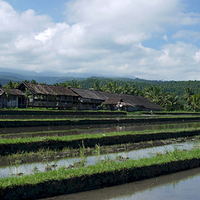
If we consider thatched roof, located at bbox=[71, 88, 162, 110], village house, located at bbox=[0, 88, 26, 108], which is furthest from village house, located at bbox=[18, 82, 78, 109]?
thatched roof, located at bbox=[71, 88, 162, 110]

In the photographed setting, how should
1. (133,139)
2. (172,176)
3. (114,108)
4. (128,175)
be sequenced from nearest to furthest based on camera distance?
(128,175)
(172,176)
(133,139)
(114,108)

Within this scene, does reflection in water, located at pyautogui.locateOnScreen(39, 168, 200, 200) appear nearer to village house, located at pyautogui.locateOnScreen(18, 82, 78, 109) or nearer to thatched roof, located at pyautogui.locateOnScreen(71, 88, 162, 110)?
village house, located at pyautogui.locateOnScreen(18, 82, 78, 109)

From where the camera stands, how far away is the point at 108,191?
7672mm

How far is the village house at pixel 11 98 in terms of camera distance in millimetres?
40000

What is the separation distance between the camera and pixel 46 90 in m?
45.0

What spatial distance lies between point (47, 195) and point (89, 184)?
1.32 meters

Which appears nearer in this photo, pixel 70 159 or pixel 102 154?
pixel 70 159

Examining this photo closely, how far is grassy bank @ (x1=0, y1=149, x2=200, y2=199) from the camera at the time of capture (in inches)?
265

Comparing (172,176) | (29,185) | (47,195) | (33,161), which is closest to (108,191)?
(47,195)

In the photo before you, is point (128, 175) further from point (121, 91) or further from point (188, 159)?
point (121, 91)

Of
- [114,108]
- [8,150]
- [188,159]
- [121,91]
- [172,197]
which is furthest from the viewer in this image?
[121,91]

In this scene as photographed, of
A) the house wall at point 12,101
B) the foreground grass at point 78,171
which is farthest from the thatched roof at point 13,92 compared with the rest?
the foreground grass at point 78,171

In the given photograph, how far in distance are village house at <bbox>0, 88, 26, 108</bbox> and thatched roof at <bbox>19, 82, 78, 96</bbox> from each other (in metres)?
1.84

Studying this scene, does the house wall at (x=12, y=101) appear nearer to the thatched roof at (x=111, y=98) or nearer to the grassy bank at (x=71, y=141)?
the thatched roof at (x=111, y=98)
